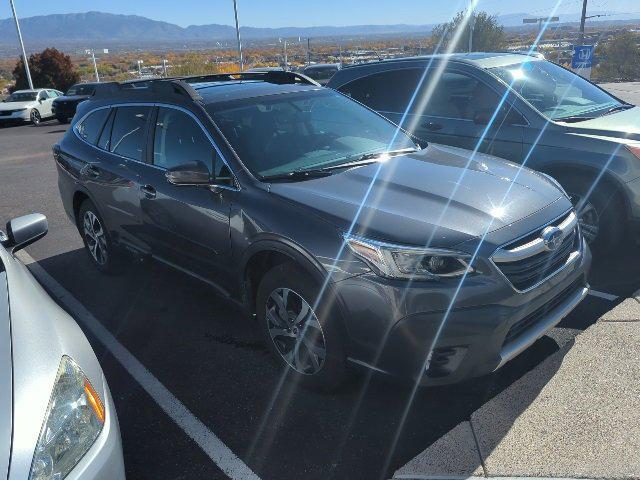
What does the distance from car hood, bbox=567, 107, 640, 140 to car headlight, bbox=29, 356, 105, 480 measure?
171 inches

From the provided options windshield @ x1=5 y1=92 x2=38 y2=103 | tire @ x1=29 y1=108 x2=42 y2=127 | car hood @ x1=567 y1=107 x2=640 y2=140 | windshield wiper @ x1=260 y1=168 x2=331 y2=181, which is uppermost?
windshield wiper @ x1=260 y1=168 x2=331 y2=181

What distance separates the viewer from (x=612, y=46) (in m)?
26.9

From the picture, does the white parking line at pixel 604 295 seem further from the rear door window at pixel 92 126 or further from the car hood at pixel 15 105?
the car hood at pixel 15 105

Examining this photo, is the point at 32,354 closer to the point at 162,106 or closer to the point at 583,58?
the point at 162,106

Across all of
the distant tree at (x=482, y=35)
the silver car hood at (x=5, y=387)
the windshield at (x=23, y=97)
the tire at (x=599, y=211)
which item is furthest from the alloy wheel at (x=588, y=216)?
the distant tree at (x=482, y=35)

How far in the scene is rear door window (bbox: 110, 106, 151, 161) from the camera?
4301 millimetres

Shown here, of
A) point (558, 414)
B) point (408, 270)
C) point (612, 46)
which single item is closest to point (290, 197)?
point (408, 270)

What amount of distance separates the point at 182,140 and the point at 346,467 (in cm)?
244

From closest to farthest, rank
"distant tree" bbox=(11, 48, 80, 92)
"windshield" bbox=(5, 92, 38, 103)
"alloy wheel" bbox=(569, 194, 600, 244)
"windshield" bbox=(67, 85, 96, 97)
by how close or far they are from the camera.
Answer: "alloy wheel" bbox=(569, 194, 600, 244), "windshield" bbox=(67, 85, 96, 97), "windshield" bbox=(5, 92, 38, 103), "distant tree" bbox=(11, 48, 80, 92)

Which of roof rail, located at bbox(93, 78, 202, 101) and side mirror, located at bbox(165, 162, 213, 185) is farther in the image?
roof rail, located at bbox(93, 78, 202, 101)

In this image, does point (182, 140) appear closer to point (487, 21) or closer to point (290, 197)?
point (290, 197)

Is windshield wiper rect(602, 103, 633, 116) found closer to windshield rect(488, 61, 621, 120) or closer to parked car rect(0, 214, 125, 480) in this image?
windshield rect(488, 61, 621, 120)

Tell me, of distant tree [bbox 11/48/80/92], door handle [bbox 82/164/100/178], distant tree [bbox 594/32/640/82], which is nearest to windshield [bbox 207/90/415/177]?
door handle [bbox 82/164/100/178]

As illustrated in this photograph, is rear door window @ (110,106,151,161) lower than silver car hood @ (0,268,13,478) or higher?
higher
